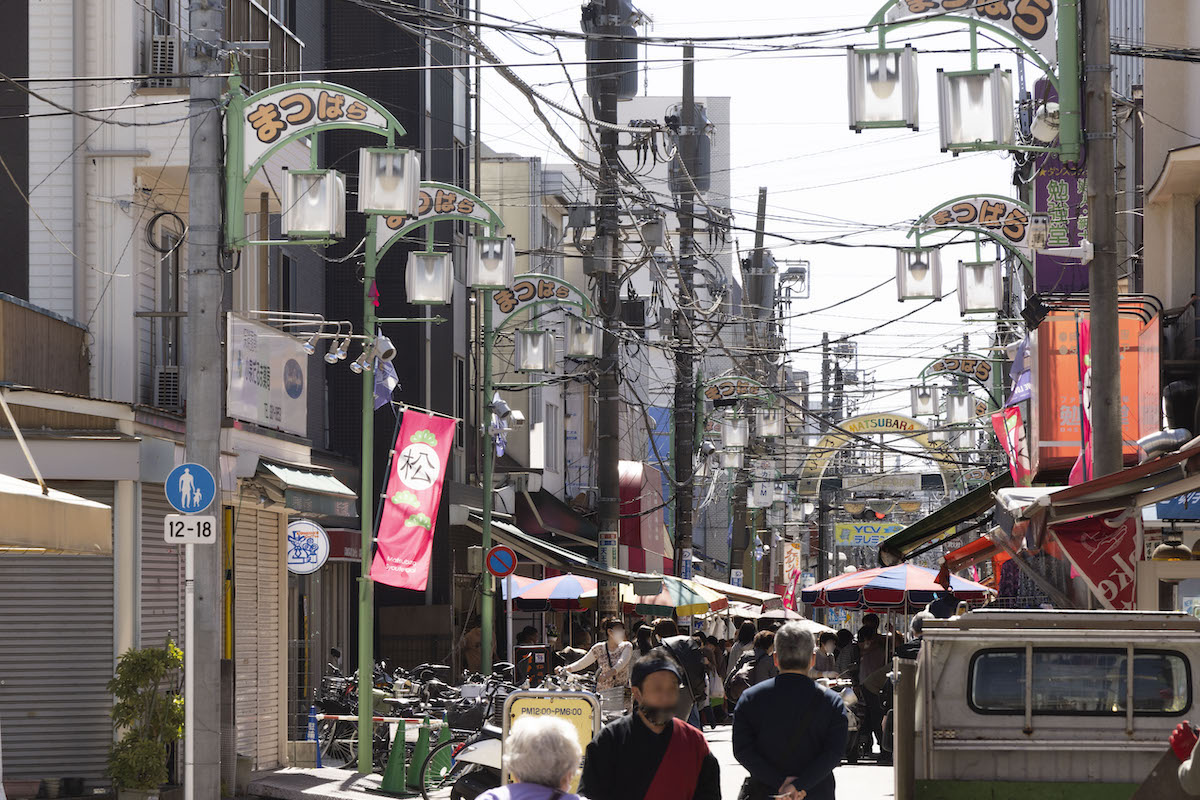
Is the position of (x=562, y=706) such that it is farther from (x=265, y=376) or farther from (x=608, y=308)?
(x=608, y=308)

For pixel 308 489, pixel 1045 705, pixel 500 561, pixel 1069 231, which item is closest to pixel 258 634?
pixel 308 489

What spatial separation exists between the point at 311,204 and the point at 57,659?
17.4 feet

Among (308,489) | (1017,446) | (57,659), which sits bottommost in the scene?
(57,659)

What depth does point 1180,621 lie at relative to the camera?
31.0 feet

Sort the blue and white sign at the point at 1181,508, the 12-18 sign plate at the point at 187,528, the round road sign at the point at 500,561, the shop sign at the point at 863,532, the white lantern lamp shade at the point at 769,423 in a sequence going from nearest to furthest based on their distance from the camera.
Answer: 1. the 12-18 sign plate at the point at 187,528
2. the blue and white sign at the point at 1181,508
3. the round road sign at the point at 500,561
4. the white lantern lamp shade at the point at 769,423
5. the shop sign at the point at 863,532

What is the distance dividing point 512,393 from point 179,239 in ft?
73.7

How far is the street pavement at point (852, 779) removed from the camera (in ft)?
60.3

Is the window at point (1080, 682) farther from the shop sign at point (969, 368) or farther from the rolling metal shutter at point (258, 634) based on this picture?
the shop sign at point (969, 368)

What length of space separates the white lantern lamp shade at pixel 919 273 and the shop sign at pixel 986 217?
46 centimetres

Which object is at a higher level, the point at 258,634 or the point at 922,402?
the point at 922,402

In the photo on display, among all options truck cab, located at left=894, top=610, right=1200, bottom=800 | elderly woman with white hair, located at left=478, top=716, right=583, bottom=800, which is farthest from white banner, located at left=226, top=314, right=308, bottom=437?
elderly woman with white hair, located at left=478, top=716, right=583, bottom=800

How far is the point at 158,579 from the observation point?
17.8 meters

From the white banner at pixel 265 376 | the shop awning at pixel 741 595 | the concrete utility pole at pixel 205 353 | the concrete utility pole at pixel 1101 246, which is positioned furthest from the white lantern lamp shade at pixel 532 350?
the concrete utility pole at pixel 1101 246

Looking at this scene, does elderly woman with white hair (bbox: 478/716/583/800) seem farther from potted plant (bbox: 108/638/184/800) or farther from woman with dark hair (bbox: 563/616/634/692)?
woman with dark hair (bbox: 563/616/634/692)
